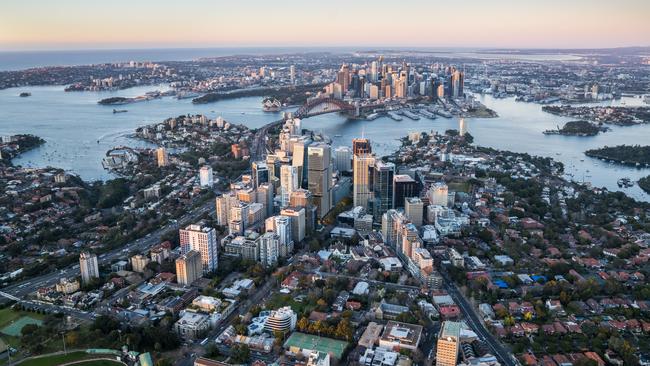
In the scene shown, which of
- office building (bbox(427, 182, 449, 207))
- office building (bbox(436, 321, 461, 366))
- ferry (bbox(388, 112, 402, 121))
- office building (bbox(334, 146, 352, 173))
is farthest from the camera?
ferry (bbox(388, 112, 402, 121))

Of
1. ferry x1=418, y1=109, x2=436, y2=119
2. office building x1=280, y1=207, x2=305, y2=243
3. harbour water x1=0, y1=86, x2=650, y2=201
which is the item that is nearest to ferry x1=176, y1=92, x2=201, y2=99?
harbour water x1=0, y1=86, x2=650, y2=201

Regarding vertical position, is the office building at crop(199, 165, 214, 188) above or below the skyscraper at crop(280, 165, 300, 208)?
below

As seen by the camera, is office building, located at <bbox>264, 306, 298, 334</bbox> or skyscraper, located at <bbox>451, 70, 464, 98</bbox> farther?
skyscraper, located at <bbox>451, 70, 464, 98</bbox>

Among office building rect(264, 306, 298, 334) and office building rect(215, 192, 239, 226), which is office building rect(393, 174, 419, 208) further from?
office building rect(264, 306, 298, 334)

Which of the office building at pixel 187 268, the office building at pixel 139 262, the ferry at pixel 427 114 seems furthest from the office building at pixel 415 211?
the ferry at pixel 427 114

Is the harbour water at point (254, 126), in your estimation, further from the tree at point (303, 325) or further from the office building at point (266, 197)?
the tree at point (303, 325)

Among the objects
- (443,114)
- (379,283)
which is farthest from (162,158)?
(443,114)
